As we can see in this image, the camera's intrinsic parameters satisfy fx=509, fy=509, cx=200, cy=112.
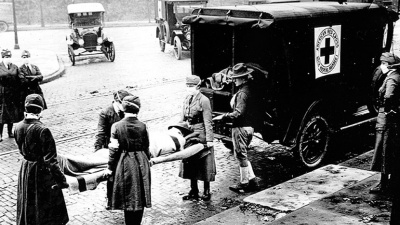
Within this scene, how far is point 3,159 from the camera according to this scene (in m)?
9.12

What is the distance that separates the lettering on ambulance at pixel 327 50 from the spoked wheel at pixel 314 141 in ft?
2.61

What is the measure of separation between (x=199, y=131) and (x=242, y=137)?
72cm

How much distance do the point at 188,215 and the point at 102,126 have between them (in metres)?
1.64

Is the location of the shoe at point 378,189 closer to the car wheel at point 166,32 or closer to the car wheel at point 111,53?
the car wheel at point 111,53

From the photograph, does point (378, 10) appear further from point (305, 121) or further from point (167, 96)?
point (167, 96)

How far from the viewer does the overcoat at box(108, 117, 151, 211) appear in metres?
5.56

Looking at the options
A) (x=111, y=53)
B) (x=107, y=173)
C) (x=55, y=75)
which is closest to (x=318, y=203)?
(x=107, y=173)

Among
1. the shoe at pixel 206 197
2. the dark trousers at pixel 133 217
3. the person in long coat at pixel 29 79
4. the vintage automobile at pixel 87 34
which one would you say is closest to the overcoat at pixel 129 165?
the dark trousers at pixel 133 217

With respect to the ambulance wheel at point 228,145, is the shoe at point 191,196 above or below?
below

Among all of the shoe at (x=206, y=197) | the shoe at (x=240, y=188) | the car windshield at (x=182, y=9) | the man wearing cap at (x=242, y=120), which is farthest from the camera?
the car windshield at (x=182, y=9)

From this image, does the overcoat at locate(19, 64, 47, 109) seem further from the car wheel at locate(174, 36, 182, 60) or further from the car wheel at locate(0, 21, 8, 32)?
the car wheel at locate(0, 21, 8, 32)

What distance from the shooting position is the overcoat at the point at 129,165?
556 cm

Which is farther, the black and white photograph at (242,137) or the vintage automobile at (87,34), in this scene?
the vintage automobile at (87,34)

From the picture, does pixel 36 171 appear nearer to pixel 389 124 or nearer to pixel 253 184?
pixel 253 184
